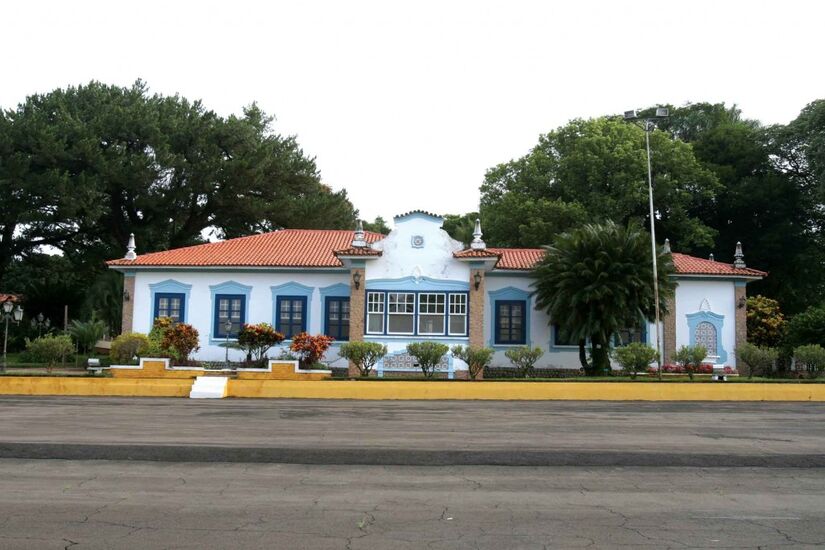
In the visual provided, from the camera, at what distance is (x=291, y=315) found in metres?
32.3

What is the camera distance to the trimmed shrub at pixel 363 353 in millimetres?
26750

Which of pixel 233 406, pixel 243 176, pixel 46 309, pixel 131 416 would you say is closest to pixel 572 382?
pixel 233 406

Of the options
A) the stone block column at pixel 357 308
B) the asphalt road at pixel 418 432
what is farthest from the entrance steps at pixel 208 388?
the stone block column at pixel 357 308

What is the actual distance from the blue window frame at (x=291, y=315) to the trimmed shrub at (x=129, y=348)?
5.98 meters

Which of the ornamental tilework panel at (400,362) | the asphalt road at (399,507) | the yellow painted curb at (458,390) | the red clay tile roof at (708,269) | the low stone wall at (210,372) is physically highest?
the red clay tile roof at (708,269)

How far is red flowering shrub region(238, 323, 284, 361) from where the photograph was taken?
27.9m

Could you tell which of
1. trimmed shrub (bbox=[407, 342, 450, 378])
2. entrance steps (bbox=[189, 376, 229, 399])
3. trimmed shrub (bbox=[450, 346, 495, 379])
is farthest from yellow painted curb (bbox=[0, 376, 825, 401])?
trimmed shrub (bbox=[450, 346, 495, 379])

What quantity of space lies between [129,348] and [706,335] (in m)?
22.2

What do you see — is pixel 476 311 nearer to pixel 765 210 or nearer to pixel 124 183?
pixel 124 183

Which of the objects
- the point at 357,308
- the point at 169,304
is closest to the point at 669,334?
the point at 357,308

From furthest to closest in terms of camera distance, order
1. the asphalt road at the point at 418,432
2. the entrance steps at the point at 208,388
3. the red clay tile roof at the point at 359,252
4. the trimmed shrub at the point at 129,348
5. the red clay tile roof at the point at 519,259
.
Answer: the red clay tile roof at the point at 519,259 → the red clay tile roof at the point at 359,252 → the trimmed shrub at the point at 129,348 → the entrance steps at the point at 208,388 → the asphalt road at the point at 418,432

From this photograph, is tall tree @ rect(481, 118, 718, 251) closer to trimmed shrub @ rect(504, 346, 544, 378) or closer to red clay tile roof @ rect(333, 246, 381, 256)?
red clay tile roof @ rect(333, 246, 381, 256)

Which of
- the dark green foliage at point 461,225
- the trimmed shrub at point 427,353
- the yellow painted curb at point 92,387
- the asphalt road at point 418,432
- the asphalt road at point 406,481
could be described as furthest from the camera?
the dark green foliage at point 461,225

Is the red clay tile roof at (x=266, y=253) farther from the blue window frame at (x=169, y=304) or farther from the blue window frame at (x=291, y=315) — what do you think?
the blue window frame at (x=291, y=315)
